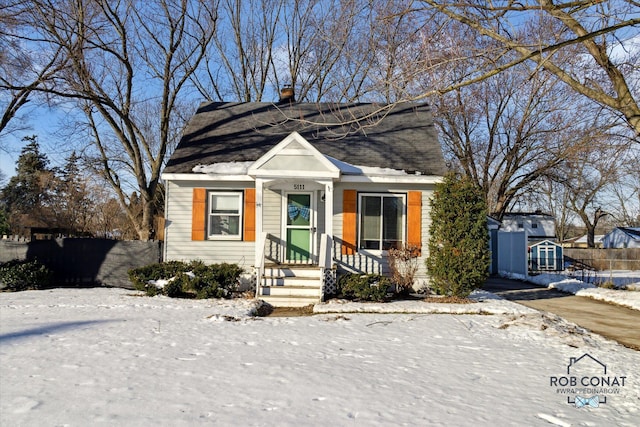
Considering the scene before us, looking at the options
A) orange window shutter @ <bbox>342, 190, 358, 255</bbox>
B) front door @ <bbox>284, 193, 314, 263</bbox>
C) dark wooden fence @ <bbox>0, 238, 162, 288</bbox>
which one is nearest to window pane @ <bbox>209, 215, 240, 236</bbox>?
front door @ <bbox>284, 193, 314, 263</bbox>

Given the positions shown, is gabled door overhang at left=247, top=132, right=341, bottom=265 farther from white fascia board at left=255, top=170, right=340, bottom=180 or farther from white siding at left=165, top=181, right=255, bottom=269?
white siding at left=165, top=181, right=255, bottom=269

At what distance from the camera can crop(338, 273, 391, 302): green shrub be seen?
10695 mm

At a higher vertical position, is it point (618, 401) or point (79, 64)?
point (79, 64)

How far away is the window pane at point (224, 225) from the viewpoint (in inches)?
491

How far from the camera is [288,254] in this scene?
12.6 metres

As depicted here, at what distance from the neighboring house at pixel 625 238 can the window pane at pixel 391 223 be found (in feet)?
99.4

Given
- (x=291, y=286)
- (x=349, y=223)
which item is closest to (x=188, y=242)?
(x=291, y=286)

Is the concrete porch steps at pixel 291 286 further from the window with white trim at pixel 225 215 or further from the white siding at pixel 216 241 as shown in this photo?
the window with white trim at pixel 225 215

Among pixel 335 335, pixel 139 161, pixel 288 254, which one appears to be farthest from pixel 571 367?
pixel 139 161

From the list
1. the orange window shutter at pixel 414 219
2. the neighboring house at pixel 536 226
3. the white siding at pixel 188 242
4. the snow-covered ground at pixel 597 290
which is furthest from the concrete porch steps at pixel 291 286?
the neighboring house at pixel 536 226

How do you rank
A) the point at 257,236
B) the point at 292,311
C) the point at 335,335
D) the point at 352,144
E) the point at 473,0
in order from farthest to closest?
the point at 352,144 < the point at 257,236 < the point at 292,311 < the point at 473,0 < the point at 335,335

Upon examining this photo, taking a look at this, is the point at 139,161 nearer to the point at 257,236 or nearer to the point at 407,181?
the point at 257,236

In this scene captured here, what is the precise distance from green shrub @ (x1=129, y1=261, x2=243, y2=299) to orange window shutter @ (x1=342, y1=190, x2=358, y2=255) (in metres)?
2.73

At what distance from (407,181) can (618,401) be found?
25.8 ft
